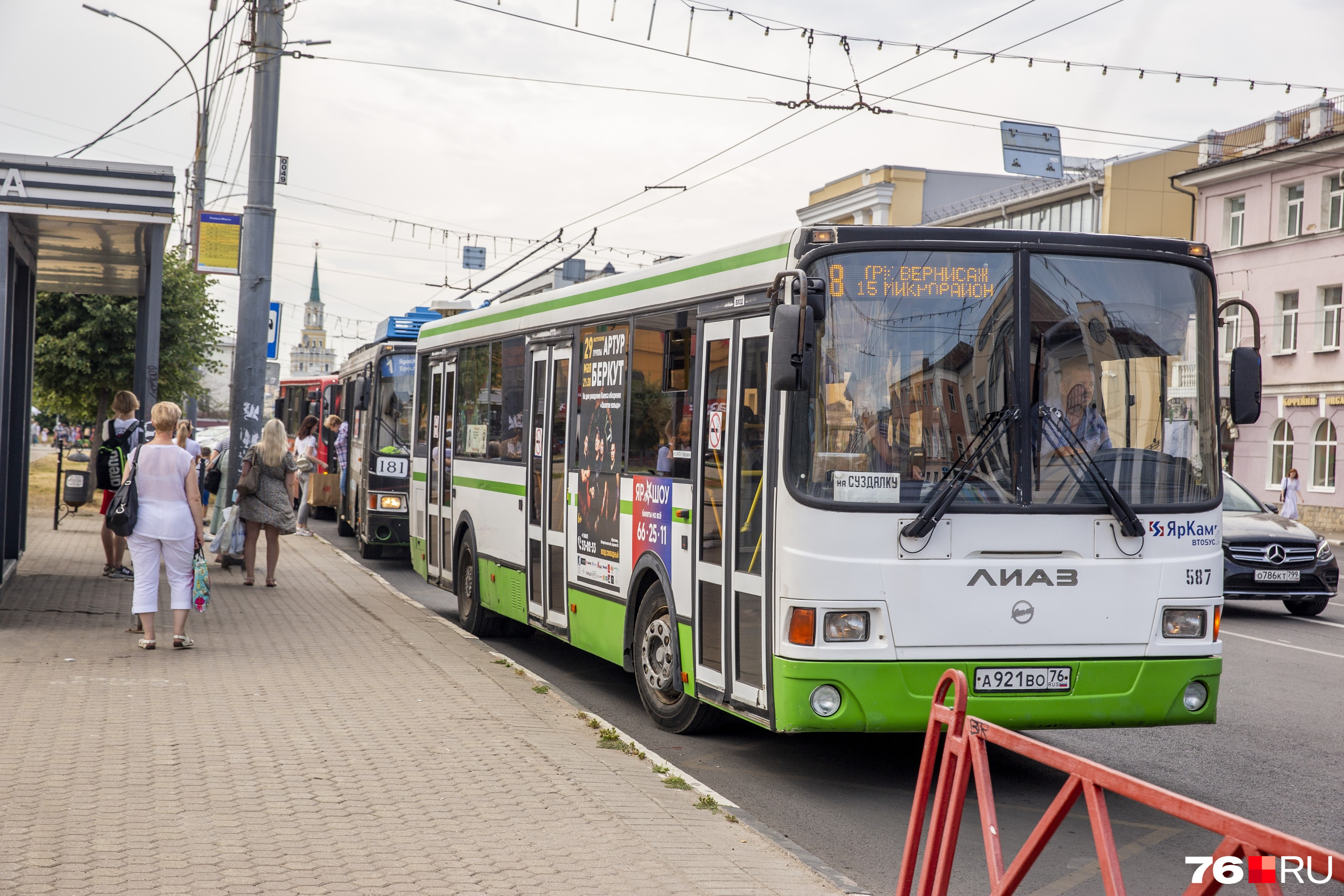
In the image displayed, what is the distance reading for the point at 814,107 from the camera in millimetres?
18750

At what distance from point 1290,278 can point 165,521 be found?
35.6 m

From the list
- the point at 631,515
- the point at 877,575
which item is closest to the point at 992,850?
the point at 877,575

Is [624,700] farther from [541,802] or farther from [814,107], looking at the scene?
[814,107]

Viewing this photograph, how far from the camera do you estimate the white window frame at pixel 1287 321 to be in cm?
3812

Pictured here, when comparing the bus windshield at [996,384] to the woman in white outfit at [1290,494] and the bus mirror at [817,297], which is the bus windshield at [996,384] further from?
the woman in white outfit at [1290,494]

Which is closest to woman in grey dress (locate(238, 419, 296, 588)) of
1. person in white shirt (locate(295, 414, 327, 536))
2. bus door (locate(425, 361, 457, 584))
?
bus door (locate(425, 361, 457, 584))

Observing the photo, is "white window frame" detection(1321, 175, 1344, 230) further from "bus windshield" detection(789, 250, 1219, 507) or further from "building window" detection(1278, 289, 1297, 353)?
"bus windshield" detection(789, 250, 1219, 507)

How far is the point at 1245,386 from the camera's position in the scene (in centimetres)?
700

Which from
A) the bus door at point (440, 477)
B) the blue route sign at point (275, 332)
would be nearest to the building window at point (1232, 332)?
the blue route sign at point (275, 332)

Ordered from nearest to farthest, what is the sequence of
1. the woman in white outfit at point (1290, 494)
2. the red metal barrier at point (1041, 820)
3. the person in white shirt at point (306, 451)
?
the red metal barrier at point (1041, 820)
the person in white shirt at point (306, 451)
the woman in white outfit at point (1290, 494)

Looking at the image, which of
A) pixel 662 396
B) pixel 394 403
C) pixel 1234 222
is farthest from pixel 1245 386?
pixel 1234 222

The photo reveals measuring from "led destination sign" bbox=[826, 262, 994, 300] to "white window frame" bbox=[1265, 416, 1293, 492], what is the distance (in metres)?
35.0

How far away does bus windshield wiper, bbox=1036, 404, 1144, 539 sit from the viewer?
6.55 m

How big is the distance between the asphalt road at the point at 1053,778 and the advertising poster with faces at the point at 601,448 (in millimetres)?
1038
